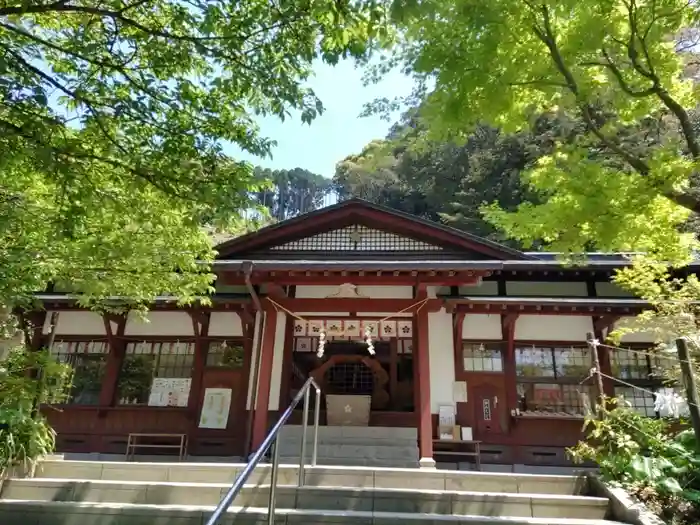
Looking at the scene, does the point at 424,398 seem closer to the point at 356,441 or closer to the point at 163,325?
the point at 356,441

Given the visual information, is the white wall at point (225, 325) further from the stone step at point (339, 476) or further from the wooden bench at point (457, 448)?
the wooden bench at point (457, 448)

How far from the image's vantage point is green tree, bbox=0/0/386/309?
4.09 m

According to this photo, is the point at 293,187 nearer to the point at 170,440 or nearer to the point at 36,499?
the point at 170,440

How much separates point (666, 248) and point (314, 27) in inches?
193

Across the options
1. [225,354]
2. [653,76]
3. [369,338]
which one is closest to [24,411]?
[225,354]

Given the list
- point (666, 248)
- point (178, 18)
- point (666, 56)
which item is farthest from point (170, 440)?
point (666, 56)

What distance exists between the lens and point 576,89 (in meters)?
5.40

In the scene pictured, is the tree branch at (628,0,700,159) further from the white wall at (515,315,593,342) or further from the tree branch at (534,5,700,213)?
the white wall at (515,315,593,342)

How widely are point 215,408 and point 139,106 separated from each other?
6767 mm

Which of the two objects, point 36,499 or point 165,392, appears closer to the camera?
point 36,499

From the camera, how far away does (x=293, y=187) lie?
171 ft

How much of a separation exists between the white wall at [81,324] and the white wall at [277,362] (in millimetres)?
3816

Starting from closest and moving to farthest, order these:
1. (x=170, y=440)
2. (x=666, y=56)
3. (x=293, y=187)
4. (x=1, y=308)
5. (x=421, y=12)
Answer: (x=421, y=12) → (x=666, y=56) → (x=1, y=308) → (x=170, y=440) → (x=293, y=187)

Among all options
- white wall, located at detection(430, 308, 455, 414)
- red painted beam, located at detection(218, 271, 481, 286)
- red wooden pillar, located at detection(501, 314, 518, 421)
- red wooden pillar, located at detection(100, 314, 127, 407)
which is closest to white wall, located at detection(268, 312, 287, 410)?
red painted beam, located at detection(218, 271, 481, 286)
